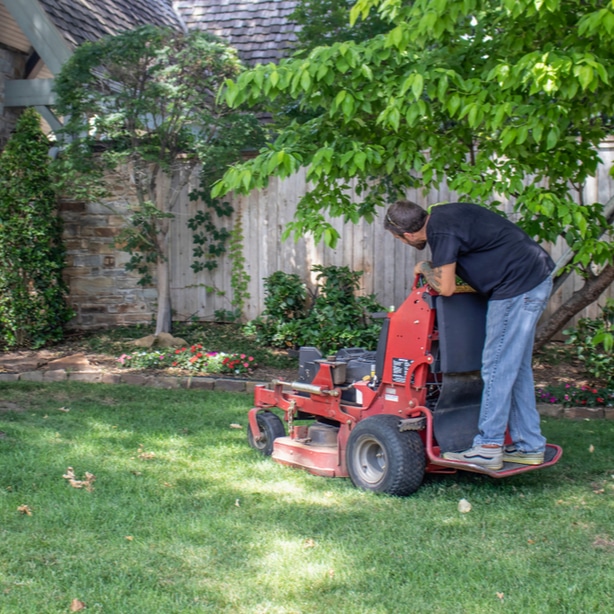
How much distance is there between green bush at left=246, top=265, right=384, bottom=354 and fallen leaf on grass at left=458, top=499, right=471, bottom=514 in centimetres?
416

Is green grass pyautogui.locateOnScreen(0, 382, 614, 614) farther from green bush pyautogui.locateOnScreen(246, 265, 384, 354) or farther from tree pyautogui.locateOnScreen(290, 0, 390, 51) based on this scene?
tree pyautogui.locateOnScreen(290, 0, 390, 51)

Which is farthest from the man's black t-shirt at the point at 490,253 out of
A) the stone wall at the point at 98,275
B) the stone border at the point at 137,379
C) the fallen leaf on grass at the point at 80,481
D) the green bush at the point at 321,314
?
the stone wall at the point at 98,275

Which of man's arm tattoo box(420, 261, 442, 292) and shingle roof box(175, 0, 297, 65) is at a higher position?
shingle roof box(175, 0, 297, 65)

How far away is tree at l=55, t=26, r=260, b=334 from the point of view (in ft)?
27.9

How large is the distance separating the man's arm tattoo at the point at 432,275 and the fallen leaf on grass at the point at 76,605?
240 cm

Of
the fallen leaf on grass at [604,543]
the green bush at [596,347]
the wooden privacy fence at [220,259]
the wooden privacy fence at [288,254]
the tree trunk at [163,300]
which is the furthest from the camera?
the tree trunk at [163,300]

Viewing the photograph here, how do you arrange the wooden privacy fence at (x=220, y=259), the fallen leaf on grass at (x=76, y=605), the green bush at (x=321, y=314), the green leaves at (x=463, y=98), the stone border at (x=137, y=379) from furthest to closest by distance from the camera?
the wooden privacy fence at (x=220, y=259) < the green bush at (x=321, y=314) < the stone border at (x=137, y=379) < the green leaves at (x=463, y=98) < the fallen leaf on grass at (x=76, y=605)

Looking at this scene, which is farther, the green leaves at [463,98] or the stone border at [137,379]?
the stone border at [137,379]

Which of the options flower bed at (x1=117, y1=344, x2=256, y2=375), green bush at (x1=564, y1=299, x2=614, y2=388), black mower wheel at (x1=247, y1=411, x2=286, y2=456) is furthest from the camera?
flower bed at (x1=117, y1=344, x2=256, y2=375)

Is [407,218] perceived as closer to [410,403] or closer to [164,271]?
[410,403]

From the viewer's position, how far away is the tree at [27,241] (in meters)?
8.98

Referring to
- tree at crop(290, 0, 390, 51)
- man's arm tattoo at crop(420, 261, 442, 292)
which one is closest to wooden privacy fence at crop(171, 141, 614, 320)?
tree at crop(290, 0, 390, 51)

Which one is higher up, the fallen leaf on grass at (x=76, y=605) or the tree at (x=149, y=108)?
the tree at (x=149, y=108)

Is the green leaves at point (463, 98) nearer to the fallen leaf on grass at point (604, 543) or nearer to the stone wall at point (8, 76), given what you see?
the fallen leaf on grass at point (604, 543)
